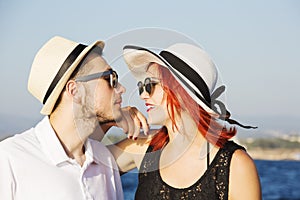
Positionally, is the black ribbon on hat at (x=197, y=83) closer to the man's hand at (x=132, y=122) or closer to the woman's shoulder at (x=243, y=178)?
the woman's shoulder at (x=243, y=178)

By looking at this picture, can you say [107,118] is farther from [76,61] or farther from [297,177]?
[297,177]

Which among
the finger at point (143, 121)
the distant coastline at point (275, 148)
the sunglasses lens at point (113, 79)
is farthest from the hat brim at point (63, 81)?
the distant coastline at point (275, 148)

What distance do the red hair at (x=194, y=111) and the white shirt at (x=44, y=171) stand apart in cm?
39

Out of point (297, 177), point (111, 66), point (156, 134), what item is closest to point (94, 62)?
point (111, 66)

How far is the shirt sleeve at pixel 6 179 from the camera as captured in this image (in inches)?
92.6

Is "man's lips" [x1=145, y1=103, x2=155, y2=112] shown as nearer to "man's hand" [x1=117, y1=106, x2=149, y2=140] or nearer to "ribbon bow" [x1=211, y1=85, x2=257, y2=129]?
"man's hand" [x1=117, y1=106, x2=149, y2=140]

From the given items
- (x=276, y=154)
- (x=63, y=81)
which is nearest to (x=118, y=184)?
(x=63, y=81)

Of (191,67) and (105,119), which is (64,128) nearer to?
(105,119)

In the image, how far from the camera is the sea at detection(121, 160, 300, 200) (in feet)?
62.0

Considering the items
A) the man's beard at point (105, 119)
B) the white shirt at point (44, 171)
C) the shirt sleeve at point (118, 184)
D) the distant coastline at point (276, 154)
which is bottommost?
the distant coastline at point (276, 154)

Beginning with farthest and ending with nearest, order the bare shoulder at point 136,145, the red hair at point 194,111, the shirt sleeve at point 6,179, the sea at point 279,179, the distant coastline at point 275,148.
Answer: the distant coastline at point 275,148 < the sea at point 279,179 < the bare shoulder at point 136,145 < the red hair at point 194,111 < the shirt sleeve at point 6,179

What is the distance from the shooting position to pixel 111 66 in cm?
261

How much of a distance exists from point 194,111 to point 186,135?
14 centimetres

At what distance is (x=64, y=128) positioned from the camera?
2.55 m
